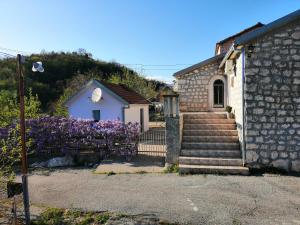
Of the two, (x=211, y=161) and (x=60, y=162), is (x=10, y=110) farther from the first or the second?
(x=211, y=161)

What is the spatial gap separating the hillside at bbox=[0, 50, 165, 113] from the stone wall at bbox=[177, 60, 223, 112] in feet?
48.1

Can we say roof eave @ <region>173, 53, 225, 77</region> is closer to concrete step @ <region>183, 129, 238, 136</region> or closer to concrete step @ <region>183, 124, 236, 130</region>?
concrete step @ <region>183, 124, 236, 130</region>

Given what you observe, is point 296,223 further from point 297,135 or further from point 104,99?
point 104,99

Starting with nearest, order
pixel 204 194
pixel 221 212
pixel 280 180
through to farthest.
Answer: pixel 221 212, pixel 204 194, pixel 280 180

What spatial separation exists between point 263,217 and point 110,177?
4738 millimetres

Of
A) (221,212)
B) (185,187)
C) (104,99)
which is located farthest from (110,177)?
(104,99)

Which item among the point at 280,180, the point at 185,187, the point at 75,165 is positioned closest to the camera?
the point at 185,187

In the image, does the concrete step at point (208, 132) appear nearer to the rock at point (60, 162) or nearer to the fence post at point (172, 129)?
the fence post at point (172, 129)

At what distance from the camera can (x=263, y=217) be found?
565 centimetres

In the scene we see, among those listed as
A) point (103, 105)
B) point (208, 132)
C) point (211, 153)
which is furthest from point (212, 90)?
point (211, 153)

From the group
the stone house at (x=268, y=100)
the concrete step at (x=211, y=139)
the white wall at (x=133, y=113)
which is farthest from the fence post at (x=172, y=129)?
the white wall at (x=133, y=113)

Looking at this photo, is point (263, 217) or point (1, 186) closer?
point (263, 217)

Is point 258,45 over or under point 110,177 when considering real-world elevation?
over

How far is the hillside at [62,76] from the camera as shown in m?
33.9
